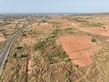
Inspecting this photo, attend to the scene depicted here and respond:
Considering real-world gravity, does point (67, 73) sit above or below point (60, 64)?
above

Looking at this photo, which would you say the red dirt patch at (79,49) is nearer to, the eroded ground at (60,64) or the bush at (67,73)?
the eroded ground at (60,64)

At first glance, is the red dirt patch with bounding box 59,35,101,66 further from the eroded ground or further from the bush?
the bush

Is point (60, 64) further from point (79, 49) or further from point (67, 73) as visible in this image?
point (79, 49)

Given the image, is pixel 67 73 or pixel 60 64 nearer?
pixel 67 73

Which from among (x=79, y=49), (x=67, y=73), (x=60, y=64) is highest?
(x=67, y=73)

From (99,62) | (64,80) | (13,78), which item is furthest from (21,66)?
(99,62)

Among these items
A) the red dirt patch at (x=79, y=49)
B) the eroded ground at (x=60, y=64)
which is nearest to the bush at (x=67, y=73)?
the eroded ground at (x=60, y=64)

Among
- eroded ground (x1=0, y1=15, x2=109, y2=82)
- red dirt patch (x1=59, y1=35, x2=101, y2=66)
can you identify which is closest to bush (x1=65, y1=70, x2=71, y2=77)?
eroded ground (x1=0, y1=15, x2=109, y2=82)

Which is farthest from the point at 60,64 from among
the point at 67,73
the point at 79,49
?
the point at 79,49

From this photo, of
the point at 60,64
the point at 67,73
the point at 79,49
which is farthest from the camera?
the point at 79,49
